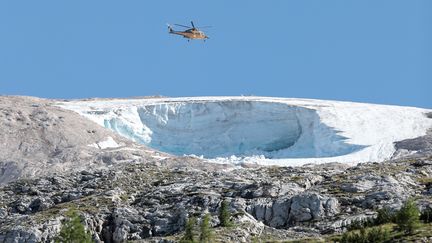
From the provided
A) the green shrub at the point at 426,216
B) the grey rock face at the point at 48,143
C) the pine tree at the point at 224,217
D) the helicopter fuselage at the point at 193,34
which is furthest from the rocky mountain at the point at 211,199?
the helicopter fuselage at the point at 193,34

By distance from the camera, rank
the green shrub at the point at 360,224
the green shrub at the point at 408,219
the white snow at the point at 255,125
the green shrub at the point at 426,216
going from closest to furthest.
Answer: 1. the green shrub at the point at 408,219
2. the green shrub at the point at 426,216
3. the green shrub at the point at 360,224
4. the white snow at the point at 255,125

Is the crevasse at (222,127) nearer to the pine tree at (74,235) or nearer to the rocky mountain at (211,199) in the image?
the rocky mountain at (211,199)

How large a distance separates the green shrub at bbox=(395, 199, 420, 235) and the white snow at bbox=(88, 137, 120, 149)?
213ft

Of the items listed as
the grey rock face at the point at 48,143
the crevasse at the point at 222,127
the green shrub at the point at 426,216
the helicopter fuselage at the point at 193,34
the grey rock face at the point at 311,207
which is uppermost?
the helicopter fuselage at the point at 193,34

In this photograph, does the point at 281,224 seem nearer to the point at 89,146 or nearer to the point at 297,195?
the point at 297,195

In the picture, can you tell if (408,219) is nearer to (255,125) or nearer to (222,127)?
(255,125)

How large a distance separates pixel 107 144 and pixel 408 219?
68.0 m

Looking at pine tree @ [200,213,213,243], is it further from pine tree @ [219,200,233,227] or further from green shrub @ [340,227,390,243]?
green shrub @ [340,227,390,243]

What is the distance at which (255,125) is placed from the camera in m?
154

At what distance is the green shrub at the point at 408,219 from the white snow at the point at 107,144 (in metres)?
64.9

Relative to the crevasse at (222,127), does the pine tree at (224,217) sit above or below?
below

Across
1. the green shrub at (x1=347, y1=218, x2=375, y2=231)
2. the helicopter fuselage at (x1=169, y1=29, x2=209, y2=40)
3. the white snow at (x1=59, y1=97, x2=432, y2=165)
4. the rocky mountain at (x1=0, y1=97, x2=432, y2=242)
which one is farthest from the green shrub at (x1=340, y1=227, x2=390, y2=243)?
the white snow at (x1=59, y1=97, x2=432, y2=165)

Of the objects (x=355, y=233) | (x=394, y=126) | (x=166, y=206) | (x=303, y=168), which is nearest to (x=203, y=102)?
(x=394, y=126)

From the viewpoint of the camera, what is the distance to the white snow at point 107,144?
131 m
